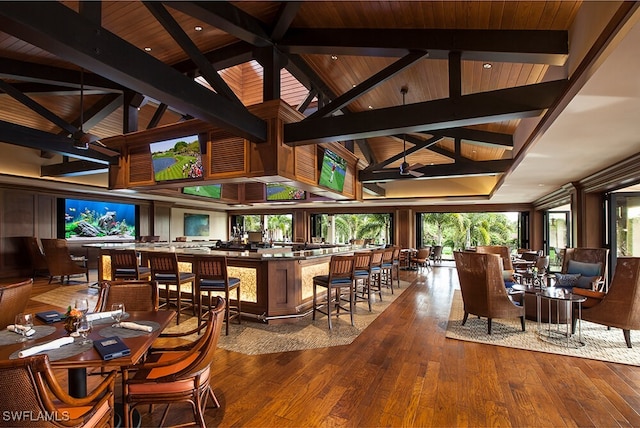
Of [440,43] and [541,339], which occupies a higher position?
[440,43]

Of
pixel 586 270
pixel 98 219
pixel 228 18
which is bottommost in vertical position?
pixel 586 270

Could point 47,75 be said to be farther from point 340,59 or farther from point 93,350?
point 93,350

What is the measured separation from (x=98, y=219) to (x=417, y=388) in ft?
37.1

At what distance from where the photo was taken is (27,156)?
783cm

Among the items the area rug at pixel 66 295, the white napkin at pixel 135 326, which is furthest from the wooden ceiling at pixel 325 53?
the area rug at pixel 66 295

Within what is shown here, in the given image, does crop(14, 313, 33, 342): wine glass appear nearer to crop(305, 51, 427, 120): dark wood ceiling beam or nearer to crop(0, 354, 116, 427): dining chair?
crop(0, 354, 116, 427): dining chair

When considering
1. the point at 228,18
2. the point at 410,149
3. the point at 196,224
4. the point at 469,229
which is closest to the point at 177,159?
the point at 228,18

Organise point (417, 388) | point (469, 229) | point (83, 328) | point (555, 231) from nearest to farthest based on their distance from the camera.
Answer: point (83, 328), point (417, 388), point (555, 231), point (469, 229)

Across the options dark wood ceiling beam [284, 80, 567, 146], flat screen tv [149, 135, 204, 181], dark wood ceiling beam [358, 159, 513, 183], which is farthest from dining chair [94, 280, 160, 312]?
dark wood ceiling beam [358, 159, 513, 183]

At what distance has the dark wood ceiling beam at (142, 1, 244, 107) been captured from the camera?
328cm

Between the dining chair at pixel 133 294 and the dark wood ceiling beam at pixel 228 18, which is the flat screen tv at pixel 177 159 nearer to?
the dark wood ceiling beam at pixel 228 18

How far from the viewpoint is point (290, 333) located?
4.16 meters

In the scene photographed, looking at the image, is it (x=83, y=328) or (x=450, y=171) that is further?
(x=450, y=171)

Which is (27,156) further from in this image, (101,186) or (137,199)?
(137,199)
